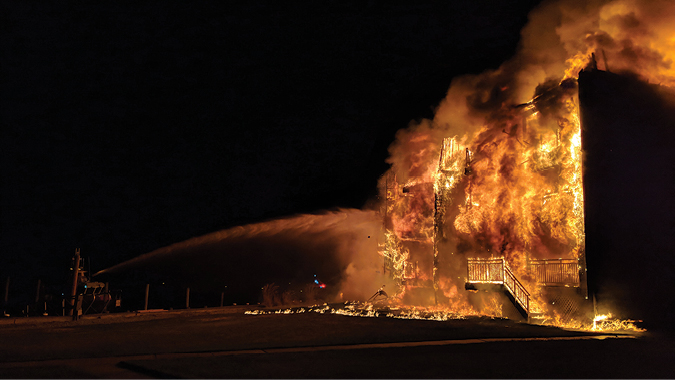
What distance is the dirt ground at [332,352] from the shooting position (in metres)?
8.53

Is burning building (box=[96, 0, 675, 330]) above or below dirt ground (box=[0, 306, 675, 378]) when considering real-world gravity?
above

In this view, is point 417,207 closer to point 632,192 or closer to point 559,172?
point 559,172

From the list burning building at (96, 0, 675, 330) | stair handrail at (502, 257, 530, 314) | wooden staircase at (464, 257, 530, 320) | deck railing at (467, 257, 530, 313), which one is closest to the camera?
burning building at (96, 0, 675, 330)

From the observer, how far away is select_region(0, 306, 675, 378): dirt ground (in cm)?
853

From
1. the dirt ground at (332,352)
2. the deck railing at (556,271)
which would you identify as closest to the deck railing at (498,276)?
the deck railing at (556,271)

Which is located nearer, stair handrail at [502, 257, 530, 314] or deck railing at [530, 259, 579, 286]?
deck railing at [530, 259, 579, 286]

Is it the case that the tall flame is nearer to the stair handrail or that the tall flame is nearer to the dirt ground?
the stair handrail

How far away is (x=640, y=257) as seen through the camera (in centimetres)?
1662

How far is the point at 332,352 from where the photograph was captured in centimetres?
1035

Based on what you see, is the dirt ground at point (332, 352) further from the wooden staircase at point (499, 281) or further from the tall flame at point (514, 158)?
the tall flame at point (514, 158)

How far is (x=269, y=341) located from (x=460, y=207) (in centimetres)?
1631

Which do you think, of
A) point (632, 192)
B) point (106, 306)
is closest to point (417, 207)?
point (632, 192)

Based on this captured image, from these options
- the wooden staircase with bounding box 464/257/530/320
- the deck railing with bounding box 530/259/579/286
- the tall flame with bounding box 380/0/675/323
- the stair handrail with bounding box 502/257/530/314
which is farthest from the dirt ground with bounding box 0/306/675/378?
the tall flame with bounding box 380/0/675/323

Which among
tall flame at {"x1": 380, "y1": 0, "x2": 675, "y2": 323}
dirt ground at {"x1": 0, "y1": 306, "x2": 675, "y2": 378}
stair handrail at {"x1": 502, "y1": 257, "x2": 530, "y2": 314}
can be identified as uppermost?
tall flame at {"x1": 380, "y1": 0, "x2": 675, "y2": 323}
